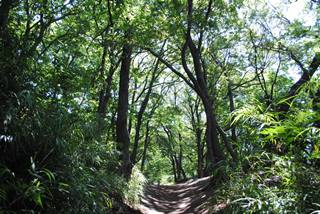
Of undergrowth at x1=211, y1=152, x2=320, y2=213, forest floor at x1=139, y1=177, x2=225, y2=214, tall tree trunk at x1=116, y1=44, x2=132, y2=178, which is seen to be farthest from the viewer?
tall tree trunk at x1=116, y1=44, x2=132, y2=178

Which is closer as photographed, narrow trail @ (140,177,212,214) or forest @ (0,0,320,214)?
forest @ (0,0,320,214)

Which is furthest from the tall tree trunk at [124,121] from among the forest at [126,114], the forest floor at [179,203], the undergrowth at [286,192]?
the undergrowth at [286,192]

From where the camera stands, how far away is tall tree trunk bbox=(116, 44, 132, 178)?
8.32m

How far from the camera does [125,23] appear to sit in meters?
7.21

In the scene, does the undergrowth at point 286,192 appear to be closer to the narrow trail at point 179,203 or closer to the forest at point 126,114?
the forest at point 126,114

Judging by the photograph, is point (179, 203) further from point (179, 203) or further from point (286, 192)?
point (286, 192)

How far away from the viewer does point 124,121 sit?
8883 mm

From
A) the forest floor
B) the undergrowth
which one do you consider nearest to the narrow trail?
the forest floor

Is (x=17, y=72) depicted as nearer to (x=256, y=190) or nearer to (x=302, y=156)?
(x=256, y=190)

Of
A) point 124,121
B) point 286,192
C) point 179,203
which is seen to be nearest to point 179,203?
point 179,203

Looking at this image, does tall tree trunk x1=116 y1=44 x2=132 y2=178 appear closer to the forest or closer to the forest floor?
the forest

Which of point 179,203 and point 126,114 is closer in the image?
point 126,114

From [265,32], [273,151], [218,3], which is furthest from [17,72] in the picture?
[265,32]

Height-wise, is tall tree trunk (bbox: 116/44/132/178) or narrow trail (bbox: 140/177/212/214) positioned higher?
tall tree trunk (bbox: 116/44/132/178)
